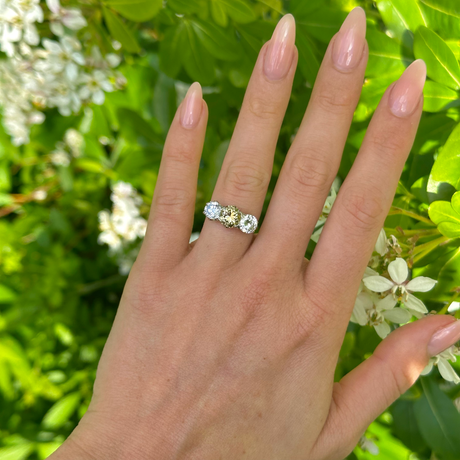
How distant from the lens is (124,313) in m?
1.07

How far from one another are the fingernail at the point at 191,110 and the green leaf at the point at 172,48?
201 millimetres

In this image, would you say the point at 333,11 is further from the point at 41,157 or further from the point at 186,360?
the point at 41,157

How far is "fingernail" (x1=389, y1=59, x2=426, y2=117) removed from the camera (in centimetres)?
85

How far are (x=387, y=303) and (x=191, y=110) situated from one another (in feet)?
2.15

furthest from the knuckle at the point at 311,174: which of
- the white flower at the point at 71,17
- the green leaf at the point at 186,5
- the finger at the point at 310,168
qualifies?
the white flower at the point at 71,17

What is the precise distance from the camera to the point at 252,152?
3.44 ft

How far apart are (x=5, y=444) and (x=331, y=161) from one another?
2079 millimetres

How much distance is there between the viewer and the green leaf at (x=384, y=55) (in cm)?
93

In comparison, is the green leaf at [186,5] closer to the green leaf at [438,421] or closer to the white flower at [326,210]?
the white flower at [326,210]

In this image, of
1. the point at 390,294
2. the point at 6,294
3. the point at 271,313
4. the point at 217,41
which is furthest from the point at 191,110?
the point at 6,294

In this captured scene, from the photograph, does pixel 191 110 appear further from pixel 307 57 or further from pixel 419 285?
pixel 419 285

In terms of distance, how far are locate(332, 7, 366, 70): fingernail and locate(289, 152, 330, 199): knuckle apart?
0.22 m

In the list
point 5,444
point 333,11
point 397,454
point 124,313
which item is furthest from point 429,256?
point 5,444

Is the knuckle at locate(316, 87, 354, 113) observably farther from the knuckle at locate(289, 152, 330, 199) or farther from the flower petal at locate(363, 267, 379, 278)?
the flower petal at locate(363, 267, 379, 278)
